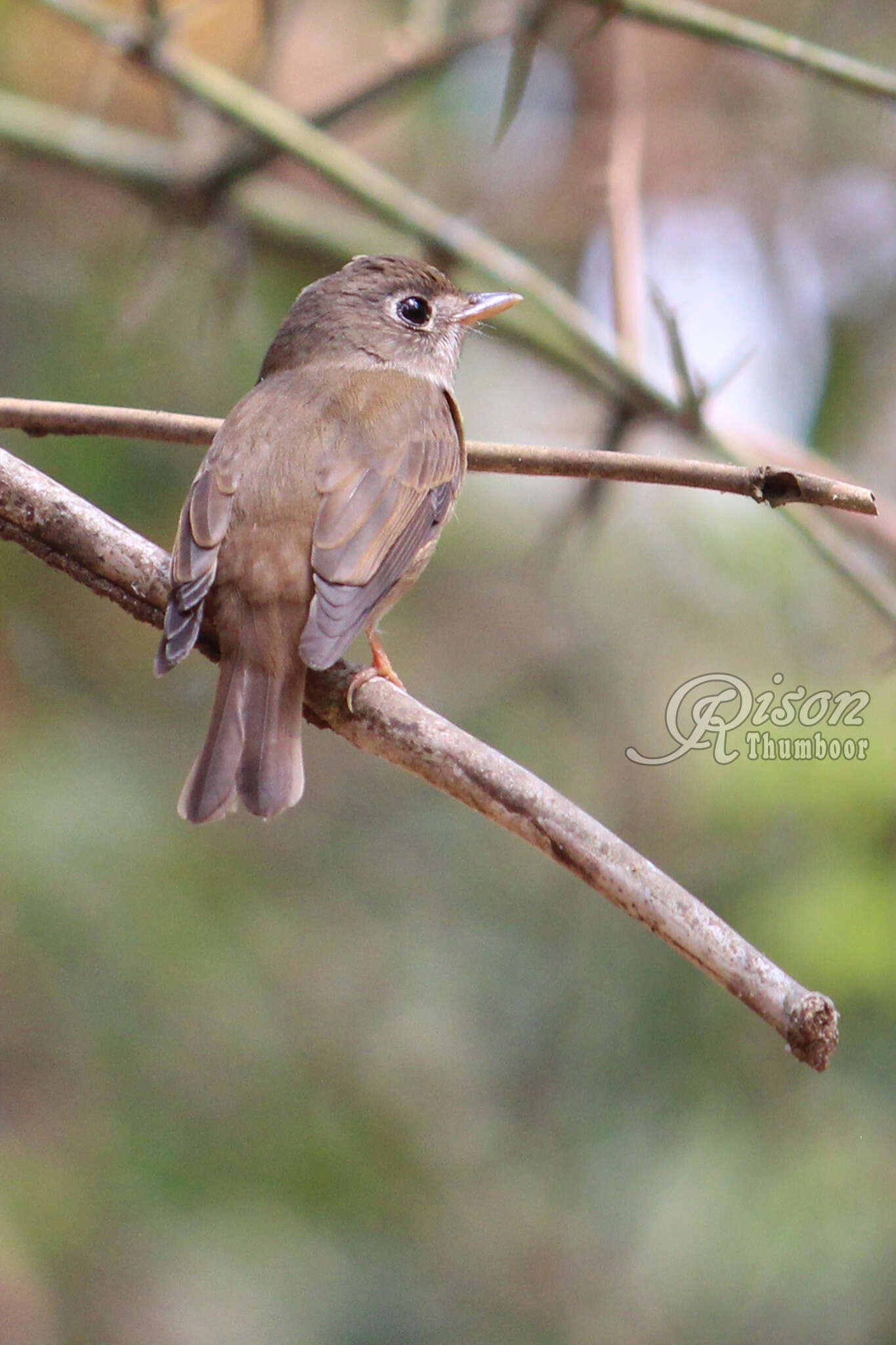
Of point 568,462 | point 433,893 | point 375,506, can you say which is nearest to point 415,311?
point 375,506

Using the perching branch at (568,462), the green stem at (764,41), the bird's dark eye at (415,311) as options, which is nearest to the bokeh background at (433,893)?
the green stem at (764,41)

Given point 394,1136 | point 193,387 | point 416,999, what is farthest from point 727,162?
point 394,1136

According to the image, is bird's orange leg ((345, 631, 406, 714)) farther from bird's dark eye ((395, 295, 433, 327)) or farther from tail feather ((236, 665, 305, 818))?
bird's dark eye ((395, 295, 433, 327))

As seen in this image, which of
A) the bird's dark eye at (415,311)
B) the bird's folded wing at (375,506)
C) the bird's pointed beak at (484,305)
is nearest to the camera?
the bird's folded wing at (375,506)

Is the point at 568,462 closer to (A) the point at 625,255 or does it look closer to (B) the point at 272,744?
(B) the point at 272,744

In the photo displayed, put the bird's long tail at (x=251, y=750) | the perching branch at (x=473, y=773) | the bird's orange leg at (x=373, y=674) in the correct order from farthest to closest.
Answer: the bird's long tail at (x=251, y=750)
the bird's orange leg at (x=373, y=674)
the perching branch at (x=473, y=773)

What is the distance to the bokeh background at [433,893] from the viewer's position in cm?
474

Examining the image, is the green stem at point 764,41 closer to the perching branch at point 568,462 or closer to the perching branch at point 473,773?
the perching branch at point 568,462

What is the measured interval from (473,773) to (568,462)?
677mm

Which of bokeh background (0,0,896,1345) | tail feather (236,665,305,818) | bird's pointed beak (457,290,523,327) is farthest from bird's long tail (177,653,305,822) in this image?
bird's pointed beak (457,290,523,327)

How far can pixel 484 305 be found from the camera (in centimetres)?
433

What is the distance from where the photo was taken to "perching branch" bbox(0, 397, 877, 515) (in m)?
2.65

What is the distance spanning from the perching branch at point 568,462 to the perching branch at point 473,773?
12 centimetres

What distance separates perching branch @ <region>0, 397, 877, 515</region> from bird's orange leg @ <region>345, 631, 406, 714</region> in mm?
424
